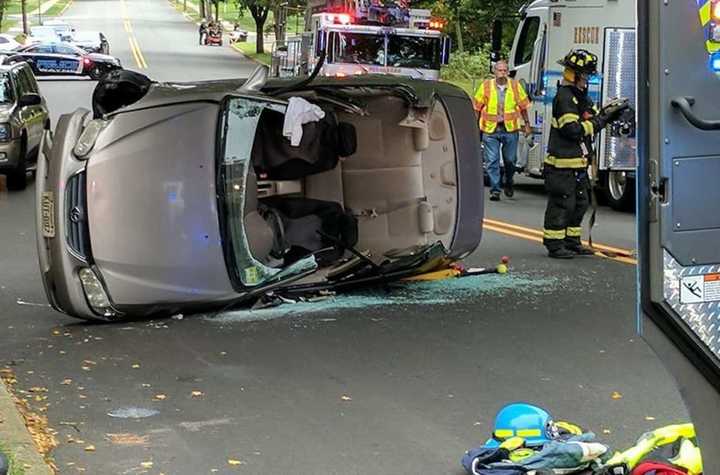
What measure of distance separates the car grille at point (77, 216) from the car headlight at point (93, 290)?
0.11m

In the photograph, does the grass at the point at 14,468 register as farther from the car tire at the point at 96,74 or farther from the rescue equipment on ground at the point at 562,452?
the car tire at the point at 96,74

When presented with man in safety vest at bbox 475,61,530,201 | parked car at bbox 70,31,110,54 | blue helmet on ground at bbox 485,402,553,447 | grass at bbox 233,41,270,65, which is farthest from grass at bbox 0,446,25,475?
parked car at bbox 70,31,110,54

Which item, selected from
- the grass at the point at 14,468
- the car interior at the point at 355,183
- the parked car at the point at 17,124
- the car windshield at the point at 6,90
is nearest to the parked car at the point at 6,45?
the parked car at the point at 17,124

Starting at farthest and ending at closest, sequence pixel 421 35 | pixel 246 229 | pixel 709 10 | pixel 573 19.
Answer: pixel 421 35
pixel 573 19
pixel 246 229
pixel 709 10

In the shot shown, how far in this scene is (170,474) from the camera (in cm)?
494

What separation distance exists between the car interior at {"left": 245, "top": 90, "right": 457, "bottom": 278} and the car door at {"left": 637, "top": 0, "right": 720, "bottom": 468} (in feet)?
18.1

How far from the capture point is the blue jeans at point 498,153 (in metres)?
15.5

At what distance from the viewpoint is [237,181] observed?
7.78m

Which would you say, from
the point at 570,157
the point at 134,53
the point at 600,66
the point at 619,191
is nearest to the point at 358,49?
the point at 600,66

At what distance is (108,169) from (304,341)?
1.79 meters

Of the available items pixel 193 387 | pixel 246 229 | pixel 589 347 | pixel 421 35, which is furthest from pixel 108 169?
pixel 421 35

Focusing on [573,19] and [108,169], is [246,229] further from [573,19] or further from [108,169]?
[573,19]

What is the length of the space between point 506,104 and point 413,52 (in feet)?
22.9

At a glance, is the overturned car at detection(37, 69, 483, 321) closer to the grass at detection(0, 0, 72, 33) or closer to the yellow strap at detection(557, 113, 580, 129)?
the yellow strap at detection(557, 113, 580, 129)
